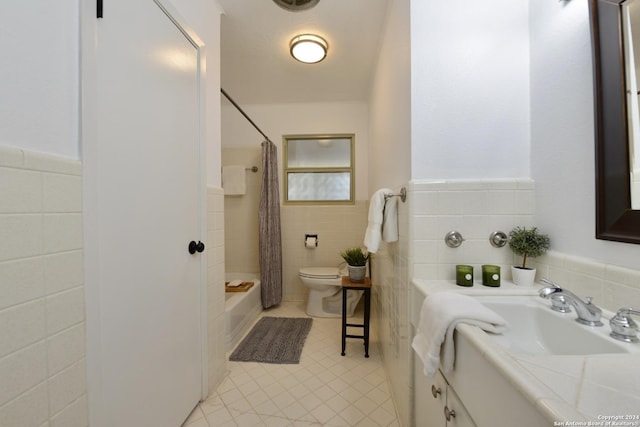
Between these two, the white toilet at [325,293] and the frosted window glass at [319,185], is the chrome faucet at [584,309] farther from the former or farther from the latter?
the frosted window glass at [319,185]

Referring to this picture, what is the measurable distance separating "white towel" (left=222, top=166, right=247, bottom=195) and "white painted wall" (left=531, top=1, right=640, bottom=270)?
2.57 metres

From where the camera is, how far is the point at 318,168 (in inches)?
117

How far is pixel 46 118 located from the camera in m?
0.64

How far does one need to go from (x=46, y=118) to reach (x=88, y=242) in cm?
36

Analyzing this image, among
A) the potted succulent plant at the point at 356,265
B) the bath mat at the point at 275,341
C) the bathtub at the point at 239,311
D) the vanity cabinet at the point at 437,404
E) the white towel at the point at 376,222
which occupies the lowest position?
the bath mat at the point at 275,341

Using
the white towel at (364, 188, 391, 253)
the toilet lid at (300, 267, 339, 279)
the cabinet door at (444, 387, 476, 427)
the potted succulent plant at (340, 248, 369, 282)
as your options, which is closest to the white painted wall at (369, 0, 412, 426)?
the white towel at (364, 188, 391, 253)

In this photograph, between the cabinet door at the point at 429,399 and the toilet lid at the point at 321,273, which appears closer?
the cabinet door at the point at 429,399

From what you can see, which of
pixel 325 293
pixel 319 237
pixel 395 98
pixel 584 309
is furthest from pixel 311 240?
pixel 584 309

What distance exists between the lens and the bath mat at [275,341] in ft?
5.75

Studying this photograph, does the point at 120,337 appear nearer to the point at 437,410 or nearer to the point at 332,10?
the point at 437,410

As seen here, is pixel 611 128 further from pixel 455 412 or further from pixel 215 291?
pixel 215 291

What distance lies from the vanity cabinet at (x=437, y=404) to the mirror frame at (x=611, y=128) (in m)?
0.68

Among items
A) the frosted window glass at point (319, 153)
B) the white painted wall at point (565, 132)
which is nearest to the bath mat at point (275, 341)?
the white painted wall at point (565, 132)

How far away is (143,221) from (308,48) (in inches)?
67.1
